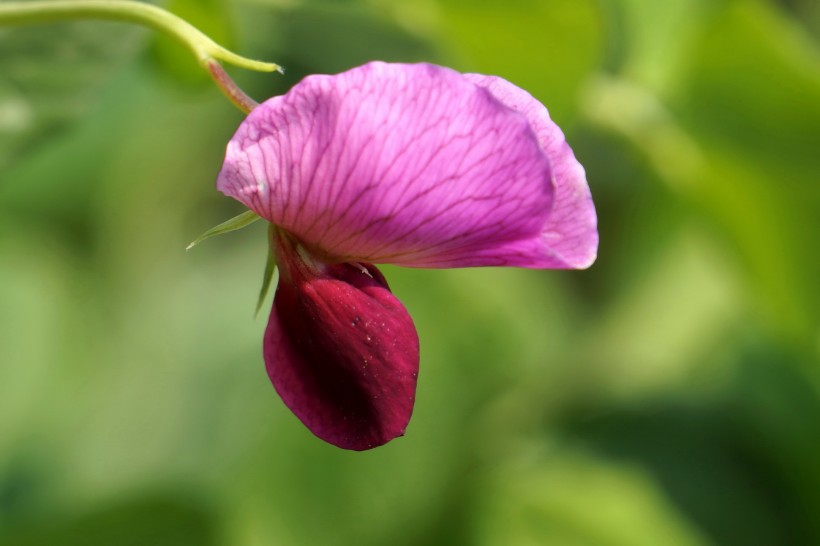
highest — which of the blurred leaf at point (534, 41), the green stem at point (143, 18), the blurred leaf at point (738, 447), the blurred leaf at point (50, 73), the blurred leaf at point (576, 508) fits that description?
the green stem at point (143, 18)

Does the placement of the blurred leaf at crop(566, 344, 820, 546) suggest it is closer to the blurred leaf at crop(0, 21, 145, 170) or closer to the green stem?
the blurred leaf at crop(0, 21, 145, 170)

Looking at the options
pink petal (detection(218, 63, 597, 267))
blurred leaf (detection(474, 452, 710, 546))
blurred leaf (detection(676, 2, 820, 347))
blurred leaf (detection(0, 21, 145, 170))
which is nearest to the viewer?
pink petal (detection(218, 63, 597, 267))

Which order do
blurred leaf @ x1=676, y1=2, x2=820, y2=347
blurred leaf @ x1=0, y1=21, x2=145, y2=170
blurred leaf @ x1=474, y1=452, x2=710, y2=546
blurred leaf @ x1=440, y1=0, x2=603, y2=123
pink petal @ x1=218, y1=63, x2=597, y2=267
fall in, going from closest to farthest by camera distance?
pink petal @ x1=218, y1=63, x2=597, y2=267 < blurred leaf @ x1=0, y1=21, x2=145, y2=170 < blurred leaf @ x1=440, y1=0, x2=603, y2=123 < blurred leaf @ x1=676, y1=2, x2=820, y2=347 < blurred leaf @ x1=474, y1=452, x2=710, y2=546

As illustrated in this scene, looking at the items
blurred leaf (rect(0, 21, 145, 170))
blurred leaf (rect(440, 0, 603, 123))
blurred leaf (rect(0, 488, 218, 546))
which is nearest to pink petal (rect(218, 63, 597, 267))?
blurred leaf (rect(0, 21, 145, 170))

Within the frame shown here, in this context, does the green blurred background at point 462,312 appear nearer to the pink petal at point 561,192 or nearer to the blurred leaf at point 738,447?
the blurred leaf at point 738,447

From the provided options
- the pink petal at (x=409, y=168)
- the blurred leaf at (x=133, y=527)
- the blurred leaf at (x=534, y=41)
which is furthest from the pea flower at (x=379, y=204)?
the blurred leaf at (x=133, y=527)

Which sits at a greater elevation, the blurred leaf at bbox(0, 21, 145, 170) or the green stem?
the green stem

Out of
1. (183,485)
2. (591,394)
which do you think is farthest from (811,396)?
(183,485)

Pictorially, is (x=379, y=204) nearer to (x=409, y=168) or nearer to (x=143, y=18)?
(x=409, y=168)
